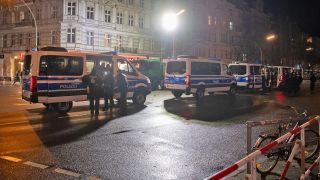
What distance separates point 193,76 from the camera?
19766 mm

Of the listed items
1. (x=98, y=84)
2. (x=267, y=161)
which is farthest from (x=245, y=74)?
(x=267, y=161)

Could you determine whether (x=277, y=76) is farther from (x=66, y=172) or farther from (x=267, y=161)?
(x=66, y=172)

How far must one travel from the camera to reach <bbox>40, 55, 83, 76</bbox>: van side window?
12.7 metres

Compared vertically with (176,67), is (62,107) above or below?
below

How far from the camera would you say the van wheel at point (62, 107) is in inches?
549

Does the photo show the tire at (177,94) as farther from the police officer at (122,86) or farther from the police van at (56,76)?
the police van at (56,76)

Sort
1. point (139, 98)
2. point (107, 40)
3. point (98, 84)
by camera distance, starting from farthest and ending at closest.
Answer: point (107, 40) → point (139, 98) → point (98, 84)

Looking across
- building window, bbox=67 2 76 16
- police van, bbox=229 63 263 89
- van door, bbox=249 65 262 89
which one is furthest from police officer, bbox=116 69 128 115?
building window, bbox=67 2 76 16

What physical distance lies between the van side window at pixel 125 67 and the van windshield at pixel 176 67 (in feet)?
13.3

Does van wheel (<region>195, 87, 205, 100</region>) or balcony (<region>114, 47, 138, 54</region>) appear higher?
balcony (<region>114, 47, 138, 54</region>)

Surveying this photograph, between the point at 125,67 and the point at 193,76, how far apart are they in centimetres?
501

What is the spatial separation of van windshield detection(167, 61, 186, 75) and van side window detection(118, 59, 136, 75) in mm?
4053

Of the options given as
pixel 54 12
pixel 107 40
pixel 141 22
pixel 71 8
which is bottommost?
pixel 107 40

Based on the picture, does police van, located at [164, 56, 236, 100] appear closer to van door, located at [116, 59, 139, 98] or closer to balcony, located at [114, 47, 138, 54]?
van door, located at [116, 59, 139, 98]
